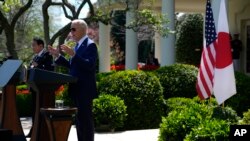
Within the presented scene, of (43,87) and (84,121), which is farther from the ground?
(43,87)

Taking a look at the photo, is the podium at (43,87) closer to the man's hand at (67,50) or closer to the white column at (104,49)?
the man's hand at (67,50)

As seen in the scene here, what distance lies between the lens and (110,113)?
10.3m

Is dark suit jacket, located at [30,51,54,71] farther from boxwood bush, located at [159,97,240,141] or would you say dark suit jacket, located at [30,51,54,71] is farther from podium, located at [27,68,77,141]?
podium, located at [27,68,77,141]

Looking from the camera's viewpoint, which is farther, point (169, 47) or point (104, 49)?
point (104, 49)

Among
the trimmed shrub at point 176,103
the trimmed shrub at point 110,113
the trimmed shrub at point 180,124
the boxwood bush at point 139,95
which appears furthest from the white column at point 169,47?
the trimmed shrub at point 180,124

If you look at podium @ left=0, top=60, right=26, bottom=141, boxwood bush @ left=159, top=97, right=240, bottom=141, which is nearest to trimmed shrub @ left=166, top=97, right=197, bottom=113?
boxwood bush @ left=159, top=97, right=240, bottom=141

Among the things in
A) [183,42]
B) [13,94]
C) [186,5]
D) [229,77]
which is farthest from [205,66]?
[183,42]

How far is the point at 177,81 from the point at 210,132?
19.3ft

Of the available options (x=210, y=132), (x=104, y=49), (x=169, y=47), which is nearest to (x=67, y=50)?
(x=210, y=132)

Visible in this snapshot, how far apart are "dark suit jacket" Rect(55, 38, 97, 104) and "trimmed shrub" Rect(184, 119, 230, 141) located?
1495mm

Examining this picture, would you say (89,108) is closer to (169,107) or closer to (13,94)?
(13,94)

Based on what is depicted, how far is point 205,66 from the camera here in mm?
8164

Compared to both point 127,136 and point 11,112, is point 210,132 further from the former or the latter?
point 127,136

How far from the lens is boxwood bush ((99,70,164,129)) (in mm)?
10844
